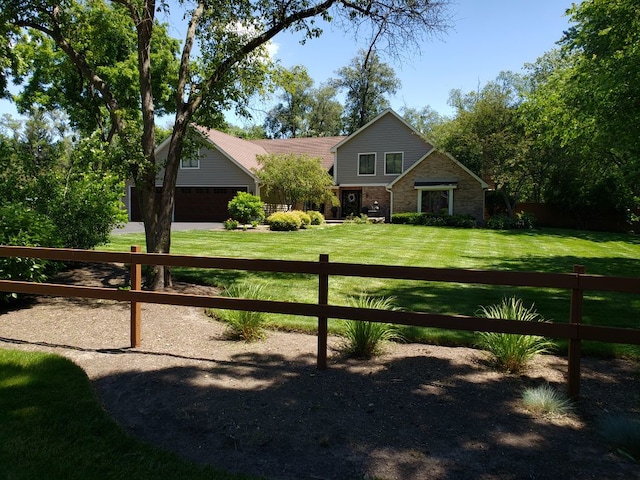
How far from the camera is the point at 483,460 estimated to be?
3189 millimetres

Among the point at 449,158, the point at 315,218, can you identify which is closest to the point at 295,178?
the point at 315,218

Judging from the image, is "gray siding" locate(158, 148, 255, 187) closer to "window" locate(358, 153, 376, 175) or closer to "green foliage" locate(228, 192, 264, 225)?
"green foliage" locate(228, 192, 264, 225)

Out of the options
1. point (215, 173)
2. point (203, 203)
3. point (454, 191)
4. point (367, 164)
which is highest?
point (367, 164)

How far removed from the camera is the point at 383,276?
15.0 feet

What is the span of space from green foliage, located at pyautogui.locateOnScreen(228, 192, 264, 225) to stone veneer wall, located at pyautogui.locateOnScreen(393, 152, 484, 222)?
1024 cm

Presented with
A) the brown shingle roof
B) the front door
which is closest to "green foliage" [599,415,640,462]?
the front door

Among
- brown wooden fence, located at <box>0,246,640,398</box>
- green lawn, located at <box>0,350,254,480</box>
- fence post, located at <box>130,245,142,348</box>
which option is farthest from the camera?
fence post, located at <box>130,245,142,348</box>

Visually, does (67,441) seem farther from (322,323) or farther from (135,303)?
(322,323)

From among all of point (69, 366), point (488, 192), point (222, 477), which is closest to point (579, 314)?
point (222, 477)

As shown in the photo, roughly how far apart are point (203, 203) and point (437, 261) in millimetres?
22736

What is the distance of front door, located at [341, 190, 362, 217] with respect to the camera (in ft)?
112

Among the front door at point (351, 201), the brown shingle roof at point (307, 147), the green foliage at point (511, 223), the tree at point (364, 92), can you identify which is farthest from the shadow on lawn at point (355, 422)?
the tree at point (364, 92)

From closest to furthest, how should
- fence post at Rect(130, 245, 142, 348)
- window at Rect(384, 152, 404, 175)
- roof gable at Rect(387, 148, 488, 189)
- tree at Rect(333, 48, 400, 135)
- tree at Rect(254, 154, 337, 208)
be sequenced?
1. fence post at Rect(130, 245, 142, 348)
2. tree at Rect(254, 154, 337, 208)
3. roof gable at Rect(387, 148, 488, 189)
4. window at Rect(384, 152, 404, 175)
5. tree at Rect(333, 48, 400, 135)

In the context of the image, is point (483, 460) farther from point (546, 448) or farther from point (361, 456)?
point (361, 456)
